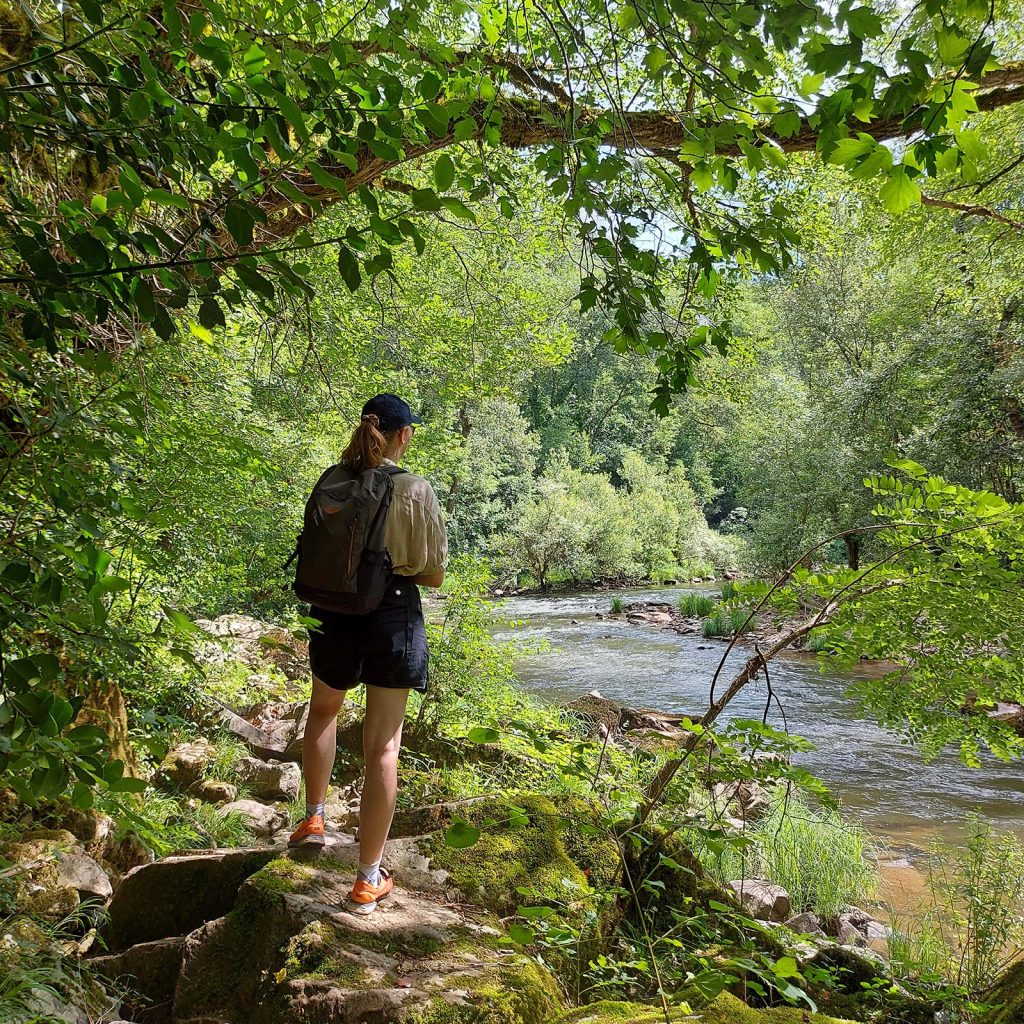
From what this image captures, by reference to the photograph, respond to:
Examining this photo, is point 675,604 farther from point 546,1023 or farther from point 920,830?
point 546,1023

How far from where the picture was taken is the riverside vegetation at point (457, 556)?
45.9 inches

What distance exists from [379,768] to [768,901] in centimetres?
366

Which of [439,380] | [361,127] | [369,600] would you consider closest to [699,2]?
[361,127]

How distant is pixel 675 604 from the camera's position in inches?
831

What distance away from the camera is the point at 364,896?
2.29 m

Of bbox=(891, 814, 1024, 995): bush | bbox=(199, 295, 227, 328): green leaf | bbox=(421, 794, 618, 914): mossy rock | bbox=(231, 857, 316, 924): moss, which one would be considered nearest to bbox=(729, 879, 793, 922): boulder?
bbox=(891, 814, 1024, 995): bush

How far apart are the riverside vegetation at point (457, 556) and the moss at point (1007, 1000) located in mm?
25

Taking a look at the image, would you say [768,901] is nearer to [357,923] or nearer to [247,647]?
[357,923]

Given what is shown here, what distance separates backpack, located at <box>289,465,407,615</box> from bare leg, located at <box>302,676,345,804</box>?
42 centimetres

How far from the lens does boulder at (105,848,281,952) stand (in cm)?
260

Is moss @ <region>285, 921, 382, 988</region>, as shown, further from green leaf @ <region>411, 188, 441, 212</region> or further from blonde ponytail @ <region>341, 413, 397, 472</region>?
green leaf @ <region>411, 188, 441, 212</region>

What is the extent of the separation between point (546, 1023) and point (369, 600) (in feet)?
4.48

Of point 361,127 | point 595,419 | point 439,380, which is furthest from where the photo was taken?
point 595,419

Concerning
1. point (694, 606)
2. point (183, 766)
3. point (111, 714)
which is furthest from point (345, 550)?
point (694, 606)
